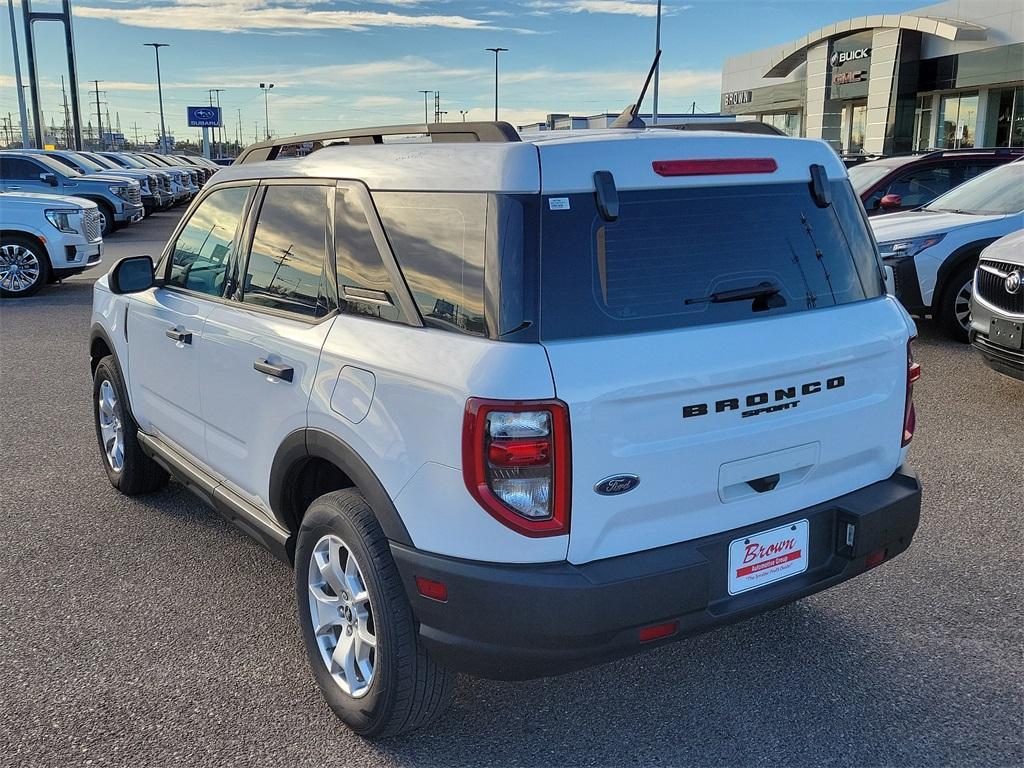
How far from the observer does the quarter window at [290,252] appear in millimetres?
3145

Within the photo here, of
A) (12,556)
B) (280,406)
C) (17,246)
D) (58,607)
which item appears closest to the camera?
(280,406)

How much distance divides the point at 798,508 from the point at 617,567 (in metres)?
0.71

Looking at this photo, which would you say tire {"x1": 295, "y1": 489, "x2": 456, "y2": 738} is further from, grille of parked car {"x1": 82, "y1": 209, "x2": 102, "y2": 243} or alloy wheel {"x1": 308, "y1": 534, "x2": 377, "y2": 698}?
grille of parked car {"x1": 82, "y1": 209, "x2": 102, "y2": 243}

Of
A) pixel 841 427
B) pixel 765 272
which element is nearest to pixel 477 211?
pixel 765 272

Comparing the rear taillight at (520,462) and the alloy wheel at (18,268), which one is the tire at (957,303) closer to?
the rear taillight at (520,462)

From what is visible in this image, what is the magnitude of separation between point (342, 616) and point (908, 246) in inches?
286

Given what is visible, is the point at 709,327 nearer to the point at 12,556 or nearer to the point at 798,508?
the point at 798,508

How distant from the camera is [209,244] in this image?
398 cm

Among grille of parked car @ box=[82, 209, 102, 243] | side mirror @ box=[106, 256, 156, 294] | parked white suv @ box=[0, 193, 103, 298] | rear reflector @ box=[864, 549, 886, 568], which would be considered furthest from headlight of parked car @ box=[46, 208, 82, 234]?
rear reflector @ box=[864, 549, 886, 568]

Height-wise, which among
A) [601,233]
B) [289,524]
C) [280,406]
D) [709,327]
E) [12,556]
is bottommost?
[12,556]

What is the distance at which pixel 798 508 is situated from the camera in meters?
2.84

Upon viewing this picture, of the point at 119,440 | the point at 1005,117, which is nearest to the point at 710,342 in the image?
the point at 119,440

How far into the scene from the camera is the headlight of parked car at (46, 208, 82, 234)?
12.9 meters

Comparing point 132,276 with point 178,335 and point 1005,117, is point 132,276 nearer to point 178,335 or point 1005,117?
point 178,335
